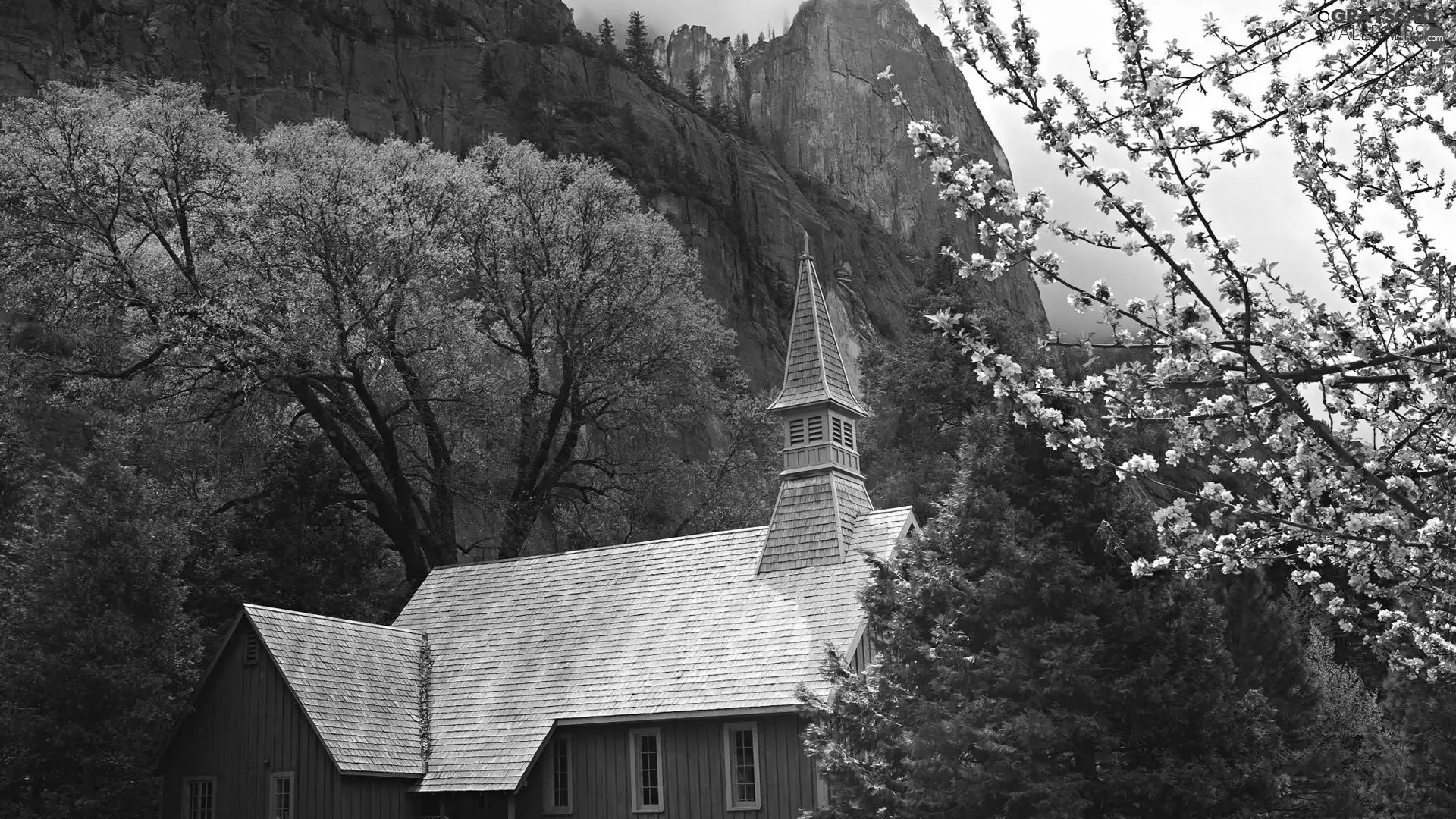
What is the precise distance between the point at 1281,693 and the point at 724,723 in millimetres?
14104

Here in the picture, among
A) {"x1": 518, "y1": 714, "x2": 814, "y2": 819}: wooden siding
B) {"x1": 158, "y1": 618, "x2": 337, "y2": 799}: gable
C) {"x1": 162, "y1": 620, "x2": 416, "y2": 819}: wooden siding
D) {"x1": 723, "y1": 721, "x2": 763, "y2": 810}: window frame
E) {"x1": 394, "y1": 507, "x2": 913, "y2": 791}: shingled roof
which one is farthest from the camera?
{"x1": 158, "y1": 618, "x2": 337, "y2": 799}: gable

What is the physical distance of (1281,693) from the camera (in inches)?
1175

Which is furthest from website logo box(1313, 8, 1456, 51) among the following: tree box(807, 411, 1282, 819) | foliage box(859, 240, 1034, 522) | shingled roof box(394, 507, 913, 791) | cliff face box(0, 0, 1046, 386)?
cliff face box(0, 0, 1046, 386)

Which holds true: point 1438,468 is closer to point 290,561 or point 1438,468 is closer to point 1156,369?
point 1156,369

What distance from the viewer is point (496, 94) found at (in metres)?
93.7

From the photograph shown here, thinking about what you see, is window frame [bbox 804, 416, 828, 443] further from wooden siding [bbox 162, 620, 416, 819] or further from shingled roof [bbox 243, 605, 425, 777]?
wooden siding [bbox 162, 620, 416, 819]

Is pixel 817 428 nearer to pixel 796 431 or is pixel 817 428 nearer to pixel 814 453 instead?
pixel 796 431

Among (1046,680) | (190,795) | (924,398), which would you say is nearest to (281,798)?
Answer: (190,795)

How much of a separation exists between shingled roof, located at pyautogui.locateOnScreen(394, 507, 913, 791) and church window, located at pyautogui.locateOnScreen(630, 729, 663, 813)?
673 mm

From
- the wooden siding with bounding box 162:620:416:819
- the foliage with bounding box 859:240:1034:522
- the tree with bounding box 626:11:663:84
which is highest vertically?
the tree with bounding box 626:11:663:84

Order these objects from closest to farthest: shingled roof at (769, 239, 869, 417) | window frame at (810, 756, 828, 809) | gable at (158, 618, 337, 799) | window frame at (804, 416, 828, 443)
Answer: window frame at (810, 756, 828, 809)
gable at (158, 618, 337, 799)
window frame at (804, 416, 828, 443)
shingled roof at (769, 239, 869, 417)

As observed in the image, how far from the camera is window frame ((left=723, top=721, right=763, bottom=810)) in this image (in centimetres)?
2316

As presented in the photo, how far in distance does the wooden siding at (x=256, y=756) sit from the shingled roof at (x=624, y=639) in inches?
56.9

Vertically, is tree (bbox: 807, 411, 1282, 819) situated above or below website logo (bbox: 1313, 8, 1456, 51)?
below
